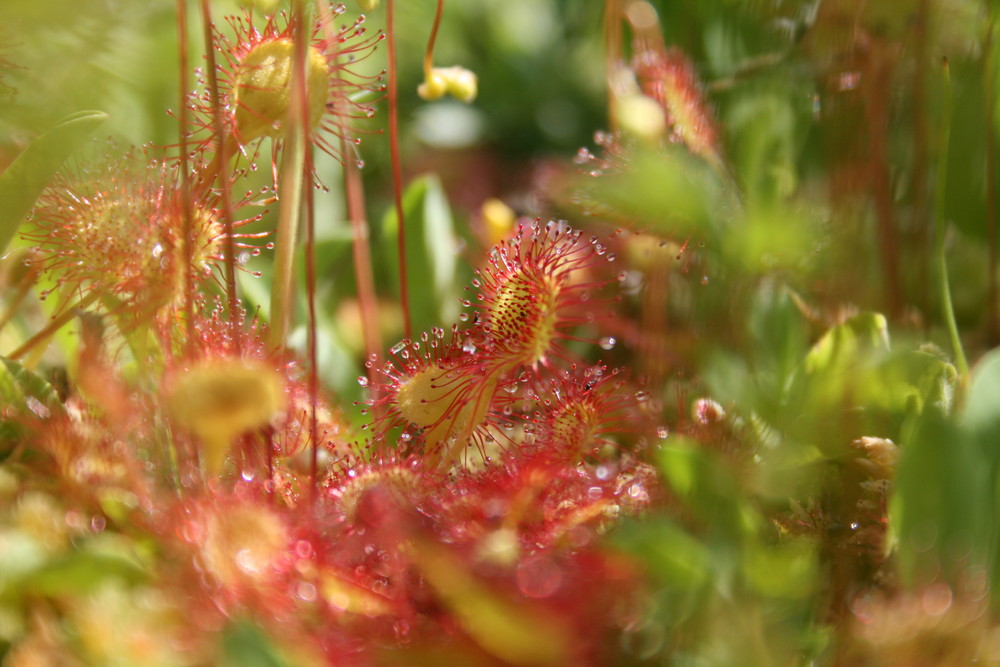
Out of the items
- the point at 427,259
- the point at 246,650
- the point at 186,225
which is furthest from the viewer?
the point at 427,259

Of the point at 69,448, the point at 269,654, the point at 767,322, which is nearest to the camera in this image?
the point at 269,654

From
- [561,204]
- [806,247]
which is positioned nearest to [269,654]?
[806,247]

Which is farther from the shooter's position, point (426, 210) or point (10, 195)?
point (426, 210)

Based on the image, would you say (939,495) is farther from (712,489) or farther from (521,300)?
(521,300)

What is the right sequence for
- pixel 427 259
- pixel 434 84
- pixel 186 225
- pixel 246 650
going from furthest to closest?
1. pixel 427 259
2. pixel 434 84
3. pixel 186 225
4. pixel 246 650

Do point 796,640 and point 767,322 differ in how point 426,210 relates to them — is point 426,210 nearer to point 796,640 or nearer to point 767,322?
point 767,322

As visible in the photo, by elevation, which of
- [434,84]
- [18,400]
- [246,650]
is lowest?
[246,650]

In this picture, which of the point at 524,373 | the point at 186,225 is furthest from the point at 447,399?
the point at 186,225
